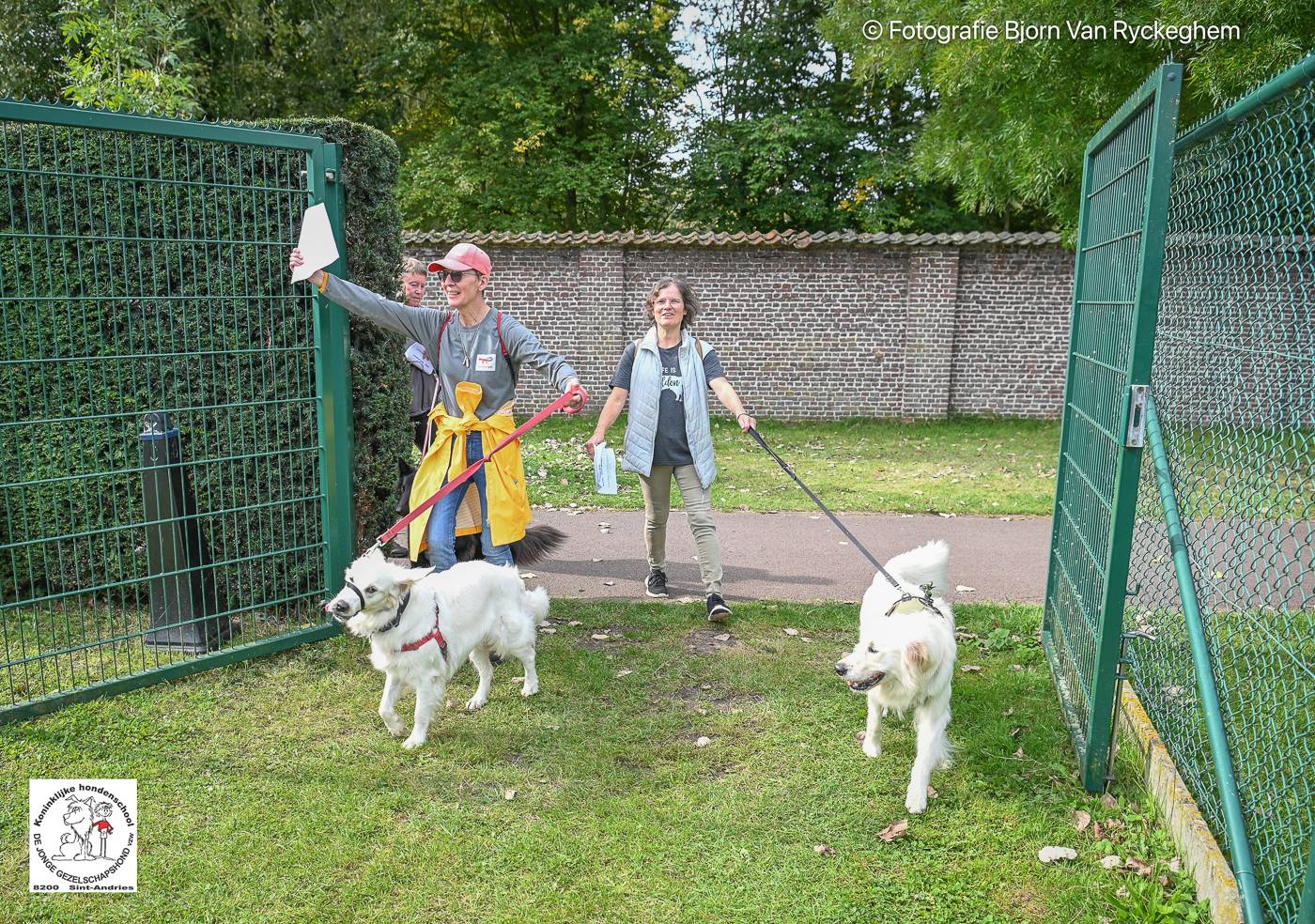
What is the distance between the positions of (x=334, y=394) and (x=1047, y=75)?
381 inches

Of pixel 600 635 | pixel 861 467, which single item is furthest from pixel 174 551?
pixel 861 467

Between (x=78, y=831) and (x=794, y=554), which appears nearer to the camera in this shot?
(x=78, y=831)

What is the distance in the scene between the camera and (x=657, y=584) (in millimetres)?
6234

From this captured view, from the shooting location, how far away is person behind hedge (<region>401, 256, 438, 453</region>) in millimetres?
6234

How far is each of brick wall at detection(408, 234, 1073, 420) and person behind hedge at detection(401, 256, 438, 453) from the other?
814 cm

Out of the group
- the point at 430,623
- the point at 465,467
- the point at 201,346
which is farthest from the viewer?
the point at 201,346

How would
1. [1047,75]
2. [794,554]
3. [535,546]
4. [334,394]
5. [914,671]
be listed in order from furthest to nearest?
[1047,75] < [794,554] < [535,546] < [334,394] < [914,671]

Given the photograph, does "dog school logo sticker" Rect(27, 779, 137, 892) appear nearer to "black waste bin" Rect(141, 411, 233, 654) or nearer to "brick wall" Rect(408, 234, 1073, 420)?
"black waste bin" Rect(141, 411, 233, 654)

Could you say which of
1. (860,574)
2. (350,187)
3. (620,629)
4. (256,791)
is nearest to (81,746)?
(256,791)

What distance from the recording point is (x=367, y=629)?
3.97 meters

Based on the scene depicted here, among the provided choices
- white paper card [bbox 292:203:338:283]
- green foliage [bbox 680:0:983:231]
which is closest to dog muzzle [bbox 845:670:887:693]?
white paper card [bbox 292:203:338:283]

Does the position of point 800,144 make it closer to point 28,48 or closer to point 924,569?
point 28,48

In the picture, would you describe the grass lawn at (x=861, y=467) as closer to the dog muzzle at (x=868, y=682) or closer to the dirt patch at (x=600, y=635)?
the dirt patch at (x=600, y=635)

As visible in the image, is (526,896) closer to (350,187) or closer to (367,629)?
(367,629)
